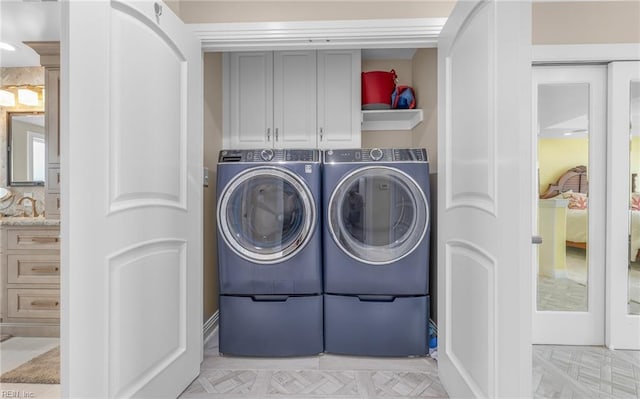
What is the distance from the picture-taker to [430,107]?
2539 mm

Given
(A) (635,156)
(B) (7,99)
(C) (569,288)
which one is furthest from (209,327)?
(A) (635,156)

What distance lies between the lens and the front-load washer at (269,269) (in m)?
2.17

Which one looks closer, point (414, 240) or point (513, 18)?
point (513, 18)

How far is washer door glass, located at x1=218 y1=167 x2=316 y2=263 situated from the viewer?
7.11 feet

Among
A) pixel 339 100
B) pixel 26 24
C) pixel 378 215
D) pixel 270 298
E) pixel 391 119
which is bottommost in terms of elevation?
pixel 270 298

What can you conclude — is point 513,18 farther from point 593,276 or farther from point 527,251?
point 593,276

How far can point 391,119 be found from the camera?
307 centimetres

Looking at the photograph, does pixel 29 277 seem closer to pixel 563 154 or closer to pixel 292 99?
pixel 292 99

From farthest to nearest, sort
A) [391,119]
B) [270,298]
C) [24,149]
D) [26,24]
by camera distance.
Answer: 1. [24,149]
2. [391,119]
3. [26,24]
4. [270,298]

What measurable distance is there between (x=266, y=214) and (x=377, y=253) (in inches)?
28.2

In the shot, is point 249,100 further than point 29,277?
Yes

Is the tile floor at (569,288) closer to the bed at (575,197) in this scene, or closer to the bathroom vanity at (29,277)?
the bed at (575,197)

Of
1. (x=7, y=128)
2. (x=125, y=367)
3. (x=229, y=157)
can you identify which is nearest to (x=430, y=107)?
(x=229, y=157)

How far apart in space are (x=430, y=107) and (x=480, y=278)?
1.54 metres
